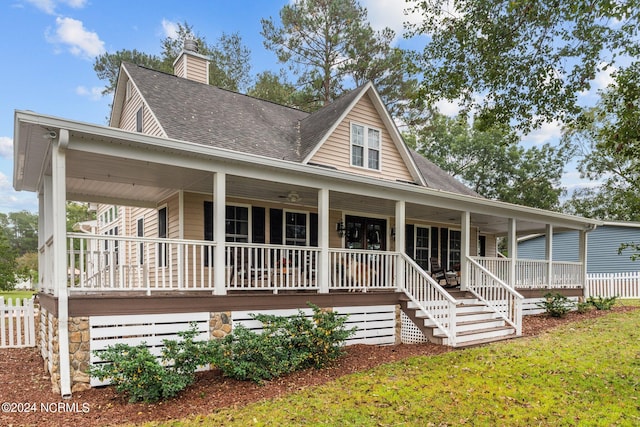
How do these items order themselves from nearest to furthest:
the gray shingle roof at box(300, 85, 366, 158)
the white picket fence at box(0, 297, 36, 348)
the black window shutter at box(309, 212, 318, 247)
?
the white picket fence at box(0, 297, 36, 348)
the black window shutter at box(309, 212, 318, 247)
the gray shingle roof at box(300, 85, 366, 158)

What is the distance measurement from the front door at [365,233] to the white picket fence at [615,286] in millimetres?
8261

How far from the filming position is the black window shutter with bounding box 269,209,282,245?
404 inches

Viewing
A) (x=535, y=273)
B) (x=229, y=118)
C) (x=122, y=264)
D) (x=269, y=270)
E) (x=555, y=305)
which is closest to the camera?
(x=122, y=264)

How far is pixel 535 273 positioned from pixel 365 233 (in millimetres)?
5382

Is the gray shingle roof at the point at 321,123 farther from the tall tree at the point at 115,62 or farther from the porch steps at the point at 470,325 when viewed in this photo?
the tall tree at the point at 115,62

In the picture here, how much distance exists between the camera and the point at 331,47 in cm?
2133

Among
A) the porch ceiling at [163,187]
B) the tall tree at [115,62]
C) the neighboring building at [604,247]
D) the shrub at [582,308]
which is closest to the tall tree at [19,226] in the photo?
the tall tree at [115,62]

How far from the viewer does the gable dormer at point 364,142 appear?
37.5 feet

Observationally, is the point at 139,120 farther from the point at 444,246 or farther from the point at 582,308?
the point at 582,308

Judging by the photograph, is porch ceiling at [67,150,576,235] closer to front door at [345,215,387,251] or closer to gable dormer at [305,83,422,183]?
front door at [345,215,387,251]

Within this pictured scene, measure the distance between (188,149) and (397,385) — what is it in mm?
4579

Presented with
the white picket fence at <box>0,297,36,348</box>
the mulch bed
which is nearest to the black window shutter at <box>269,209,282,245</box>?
the mulch bed

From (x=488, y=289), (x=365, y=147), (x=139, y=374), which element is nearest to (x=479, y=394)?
(x=139, y=374)

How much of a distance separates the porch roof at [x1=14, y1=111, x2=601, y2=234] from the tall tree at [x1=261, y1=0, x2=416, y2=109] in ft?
38.1
